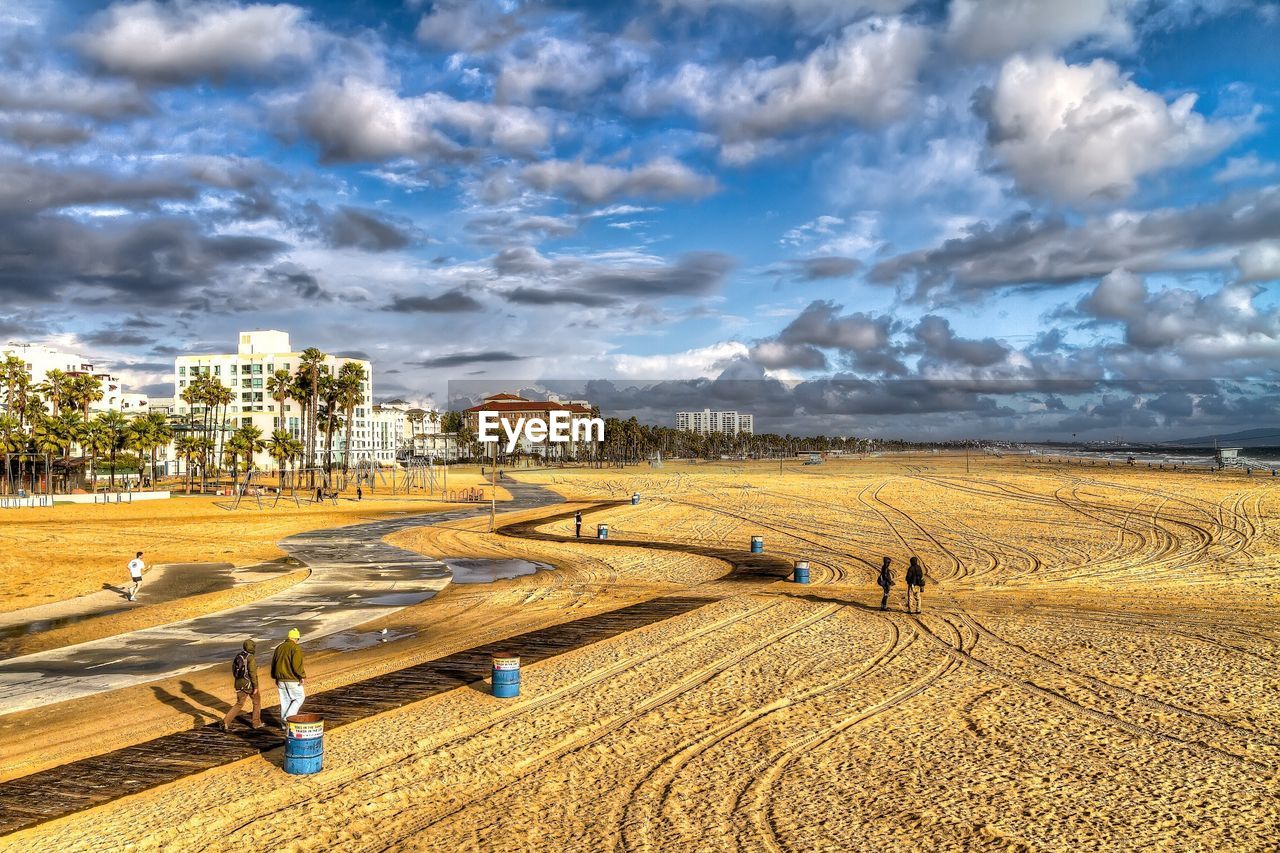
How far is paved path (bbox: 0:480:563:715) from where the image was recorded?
18422 millimetres

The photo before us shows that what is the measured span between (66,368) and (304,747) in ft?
631

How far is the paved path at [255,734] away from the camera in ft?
38.4

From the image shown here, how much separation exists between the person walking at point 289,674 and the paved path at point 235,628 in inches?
280

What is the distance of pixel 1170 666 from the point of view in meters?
17.9

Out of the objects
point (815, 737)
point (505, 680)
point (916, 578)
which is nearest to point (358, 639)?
point (505, 680)

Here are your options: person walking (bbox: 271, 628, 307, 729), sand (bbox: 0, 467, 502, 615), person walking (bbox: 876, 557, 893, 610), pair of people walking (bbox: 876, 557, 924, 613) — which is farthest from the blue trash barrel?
sand (bbox: 0, 467, 502, 615)

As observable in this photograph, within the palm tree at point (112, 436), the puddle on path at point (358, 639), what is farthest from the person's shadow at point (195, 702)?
the palm tree at point (112, 436)

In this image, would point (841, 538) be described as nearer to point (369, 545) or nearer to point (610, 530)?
point (610, 530)

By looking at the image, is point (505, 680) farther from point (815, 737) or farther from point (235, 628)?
point (235, 628)

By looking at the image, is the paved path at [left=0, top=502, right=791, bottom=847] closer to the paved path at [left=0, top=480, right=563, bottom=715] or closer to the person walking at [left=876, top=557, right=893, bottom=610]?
the paved path at [left=0, top=480, right=563, bottom=715]

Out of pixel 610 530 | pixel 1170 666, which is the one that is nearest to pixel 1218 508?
pixel 610 530

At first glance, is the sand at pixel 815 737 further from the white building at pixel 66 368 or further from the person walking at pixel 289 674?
the white building at pixel 66 368

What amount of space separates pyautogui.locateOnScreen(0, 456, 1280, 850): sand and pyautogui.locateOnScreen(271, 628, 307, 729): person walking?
91 centimetres

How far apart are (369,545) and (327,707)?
99.0 ft
